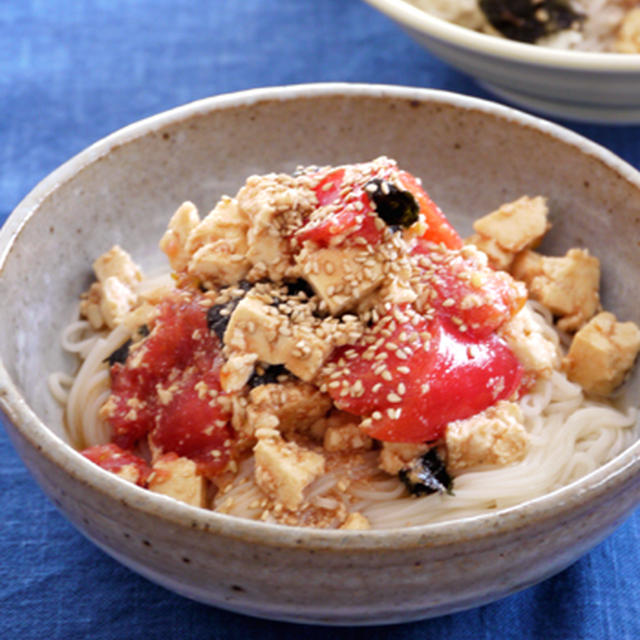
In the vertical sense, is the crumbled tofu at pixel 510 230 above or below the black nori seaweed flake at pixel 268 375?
above

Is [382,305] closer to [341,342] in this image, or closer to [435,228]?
[341,342]

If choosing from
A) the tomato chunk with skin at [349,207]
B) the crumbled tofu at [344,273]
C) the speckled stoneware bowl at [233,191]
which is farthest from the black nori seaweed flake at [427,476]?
the tomato chunk with skin at [349,207]

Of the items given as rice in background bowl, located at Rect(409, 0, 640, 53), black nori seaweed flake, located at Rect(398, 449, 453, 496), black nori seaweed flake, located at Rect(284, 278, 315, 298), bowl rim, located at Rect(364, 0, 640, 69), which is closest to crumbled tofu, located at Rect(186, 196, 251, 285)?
black nori seaweed flake, located at Rect(284, 278, 315, 298)

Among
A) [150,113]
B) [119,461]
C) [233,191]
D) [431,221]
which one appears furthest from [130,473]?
[150,113]

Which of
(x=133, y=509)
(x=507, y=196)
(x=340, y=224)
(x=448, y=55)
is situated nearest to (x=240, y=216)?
(x=340, y=224)

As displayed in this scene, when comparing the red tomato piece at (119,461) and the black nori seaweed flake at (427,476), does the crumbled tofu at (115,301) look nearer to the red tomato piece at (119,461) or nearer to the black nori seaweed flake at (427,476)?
the red tomato piece at (119,461)

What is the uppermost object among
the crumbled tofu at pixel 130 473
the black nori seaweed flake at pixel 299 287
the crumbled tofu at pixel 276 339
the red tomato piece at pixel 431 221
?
the red tomato piece at pixel 431 221

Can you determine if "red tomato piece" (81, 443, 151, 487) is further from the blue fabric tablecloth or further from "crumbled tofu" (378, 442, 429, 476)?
"crumbled tofu" (378, 442, 429, 476)
